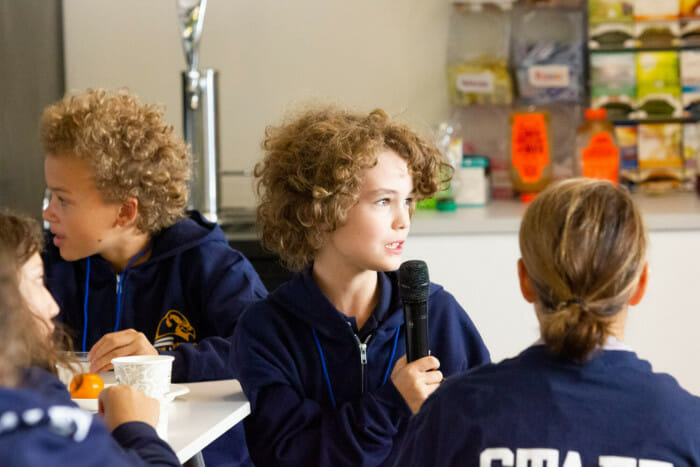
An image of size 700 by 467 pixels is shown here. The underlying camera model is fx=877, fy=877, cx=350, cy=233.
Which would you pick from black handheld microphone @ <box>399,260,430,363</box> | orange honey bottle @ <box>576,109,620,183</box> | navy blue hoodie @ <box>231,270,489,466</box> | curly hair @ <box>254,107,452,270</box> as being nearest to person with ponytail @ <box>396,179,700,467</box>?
black handheld microphone @ <box>399,260,430,363</box>

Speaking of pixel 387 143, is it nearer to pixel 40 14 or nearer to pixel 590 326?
pixel 590 326

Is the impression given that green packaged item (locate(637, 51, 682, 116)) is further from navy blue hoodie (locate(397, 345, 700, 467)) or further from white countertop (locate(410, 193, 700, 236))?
navy blue hoodie (locate(397, 345, 700, 467))

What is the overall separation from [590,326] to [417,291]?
0.31 m

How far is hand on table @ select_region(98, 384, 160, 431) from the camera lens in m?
0.90

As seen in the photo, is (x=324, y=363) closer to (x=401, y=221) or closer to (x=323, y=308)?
(x=323, y=308)

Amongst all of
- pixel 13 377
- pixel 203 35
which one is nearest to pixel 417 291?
pixel 13 377

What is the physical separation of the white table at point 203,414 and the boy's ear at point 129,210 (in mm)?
402

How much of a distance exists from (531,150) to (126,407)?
74.9 inches

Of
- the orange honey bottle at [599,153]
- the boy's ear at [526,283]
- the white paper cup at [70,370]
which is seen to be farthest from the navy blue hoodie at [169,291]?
the orange honey bottle at [599,153]

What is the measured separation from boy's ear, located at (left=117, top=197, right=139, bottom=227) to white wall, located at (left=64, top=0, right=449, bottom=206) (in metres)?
1.22

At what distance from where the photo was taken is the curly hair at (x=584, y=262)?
0.77m

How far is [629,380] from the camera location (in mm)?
784

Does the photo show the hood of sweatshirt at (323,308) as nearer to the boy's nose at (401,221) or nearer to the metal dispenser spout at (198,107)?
the boy's nose at (401,221)

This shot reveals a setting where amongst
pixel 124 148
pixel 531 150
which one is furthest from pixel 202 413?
pixel 531 150
